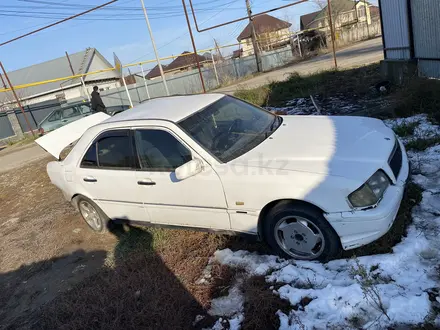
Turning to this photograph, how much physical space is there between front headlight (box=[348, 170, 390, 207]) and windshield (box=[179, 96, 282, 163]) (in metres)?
1.16

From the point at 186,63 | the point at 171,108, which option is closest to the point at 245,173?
the point at 171,108

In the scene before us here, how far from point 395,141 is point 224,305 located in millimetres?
2294

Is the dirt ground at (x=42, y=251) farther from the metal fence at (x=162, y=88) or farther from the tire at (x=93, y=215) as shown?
the metal fence at (x=162, y=88)

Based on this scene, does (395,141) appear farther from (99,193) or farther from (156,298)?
(99,193)

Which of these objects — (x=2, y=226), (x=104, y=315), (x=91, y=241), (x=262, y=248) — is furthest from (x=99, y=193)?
(x=2, y=226)

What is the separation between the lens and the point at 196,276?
3.50 metres

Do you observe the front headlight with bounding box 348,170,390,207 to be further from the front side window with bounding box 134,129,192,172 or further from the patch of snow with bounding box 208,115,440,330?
the front side window with bounding box 134,129,192,172

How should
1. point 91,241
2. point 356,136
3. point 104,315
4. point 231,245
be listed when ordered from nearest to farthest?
point 104,315, point 356,136, point 231,245, point 91,241

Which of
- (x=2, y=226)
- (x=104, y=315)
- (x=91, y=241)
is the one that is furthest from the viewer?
(x=2, y=226)

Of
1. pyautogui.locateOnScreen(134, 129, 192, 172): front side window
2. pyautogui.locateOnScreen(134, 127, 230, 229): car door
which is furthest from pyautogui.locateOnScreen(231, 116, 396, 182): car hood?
pyautogui.locateOnScreen(134, 129, 192, 172): front side window

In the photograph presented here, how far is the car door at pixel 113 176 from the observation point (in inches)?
156

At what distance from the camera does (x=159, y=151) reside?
12.2ft

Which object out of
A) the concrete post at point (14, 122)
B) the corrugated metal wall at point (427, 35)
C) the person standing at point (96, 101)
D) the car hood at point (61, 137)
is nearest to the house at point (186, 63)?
the person standing at point (96, 101)

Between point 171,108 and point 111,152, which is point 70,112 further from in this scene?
point 171,108
